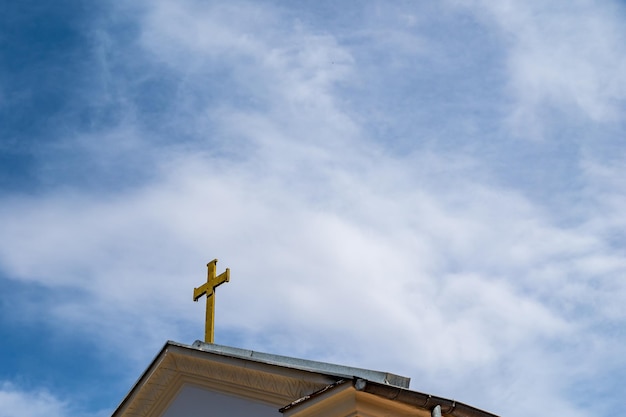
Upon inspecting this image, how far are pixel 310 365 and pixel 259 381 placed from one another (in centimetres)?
74

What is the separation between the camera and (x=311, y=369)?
9438 millimetres

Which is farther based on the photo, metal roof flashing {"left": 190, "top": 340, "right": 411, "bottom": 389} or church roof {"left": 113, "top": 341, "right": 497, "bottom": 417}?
metal roof flashing {"left": 190, "top": 340, "right": 411, "bottom": 389}

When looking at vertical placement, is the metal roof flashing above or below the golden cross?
below

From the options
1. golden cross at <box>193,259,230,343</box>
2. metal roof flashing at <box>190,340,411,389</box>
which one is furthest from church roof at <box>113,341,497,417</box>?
golden cross at <box>193,259,230,343</box>

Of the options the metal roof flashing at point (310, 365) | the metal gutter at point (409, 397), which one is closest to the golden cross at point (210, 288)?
the metal roof flashing at point (310, 365)

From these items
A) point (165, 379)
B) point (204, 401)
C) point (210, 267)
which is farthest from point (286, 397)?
point (210, 267)

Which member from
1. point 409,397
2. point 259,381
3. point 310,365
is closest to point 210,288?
point 259,381

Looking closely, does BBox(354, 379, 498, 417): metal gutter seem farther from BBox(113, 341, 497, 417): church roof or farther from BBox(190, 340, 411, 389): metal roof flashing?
BBox(190, 340, 411, 389): metal roof flashing

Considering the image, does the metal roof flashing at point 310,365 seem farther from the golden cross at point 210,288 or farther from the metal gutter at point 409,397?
the golden cross at point 210,288

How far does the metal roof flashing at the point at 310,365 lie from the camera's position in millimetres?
8791

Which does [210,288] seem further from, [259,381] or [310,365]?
[310,365]

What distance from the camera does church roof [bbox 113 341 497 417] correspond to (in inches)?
333

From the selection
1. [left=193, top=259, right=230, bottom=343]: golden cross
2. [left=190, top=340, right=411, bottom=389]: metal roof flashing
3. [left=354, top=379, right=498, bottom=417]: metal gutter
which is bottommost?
[left=354, top=379, right=498, bottom=417]: metal gutter

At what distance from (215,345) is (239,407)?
106cm
